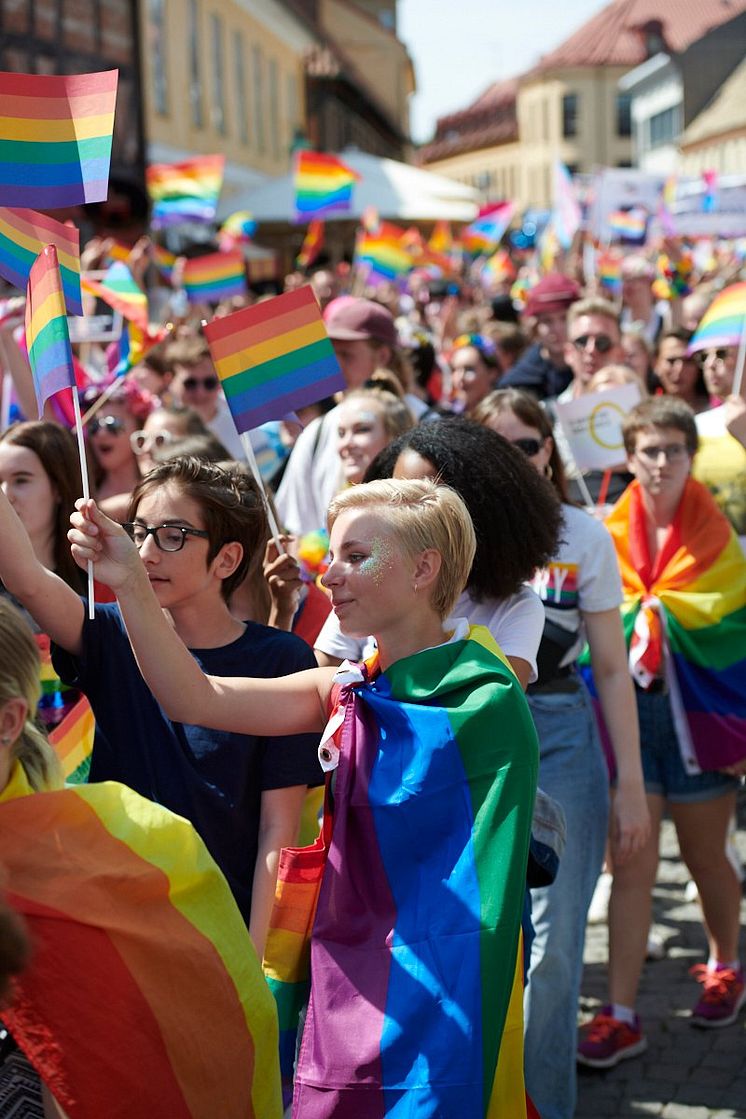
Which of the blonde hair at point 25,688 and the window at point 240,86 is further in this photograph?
the window at point 240,86

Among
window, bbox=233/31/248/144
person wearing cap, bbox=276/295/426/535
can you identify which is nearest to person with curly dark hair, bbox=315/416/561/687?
person wearing cap, bbox=276/295/426/535

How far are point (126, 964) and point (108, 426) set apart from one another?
406 centimetres

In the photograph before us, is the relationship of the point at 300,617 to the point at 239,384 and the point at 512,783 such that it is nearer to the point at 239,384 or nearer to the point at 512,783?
the point at 239,384

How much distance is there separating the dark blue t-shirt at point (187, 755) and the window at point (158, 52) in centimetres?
2567

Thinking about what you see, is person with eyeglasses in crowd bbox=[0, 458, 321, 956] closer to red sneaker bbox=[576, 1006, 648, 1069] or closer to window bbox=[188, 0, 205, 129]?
red sneaker bbox=[576, 1006, 648, 1069]

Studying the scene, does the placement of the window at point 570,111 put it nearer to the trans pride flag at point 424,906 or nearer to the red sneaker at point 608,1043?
the red sneaker at point 608,1043

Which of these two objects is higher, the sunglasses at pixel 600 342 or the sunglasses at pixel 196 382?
the sunglasses at pixel 600 342

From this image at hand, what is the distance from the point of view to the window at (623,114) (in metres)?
92.6

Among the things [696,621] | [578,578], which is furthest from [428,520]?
[696,621]

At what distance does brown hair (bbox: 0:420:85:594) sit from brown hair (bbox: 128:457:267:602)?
0.90 m

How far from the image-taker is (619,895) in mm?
4637

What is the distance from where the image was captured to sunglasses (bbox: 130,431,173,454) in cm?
564

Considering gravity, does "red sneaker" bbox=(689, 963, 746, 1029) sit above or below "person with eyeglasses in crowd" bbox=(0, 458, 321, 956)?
below

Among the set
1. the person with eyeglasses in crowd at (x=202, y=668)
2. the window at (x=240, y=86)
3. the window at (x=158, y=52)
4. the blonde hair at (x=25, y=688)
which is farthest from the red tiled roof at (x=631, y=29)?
the blonde hair at (x=25, y=688)
